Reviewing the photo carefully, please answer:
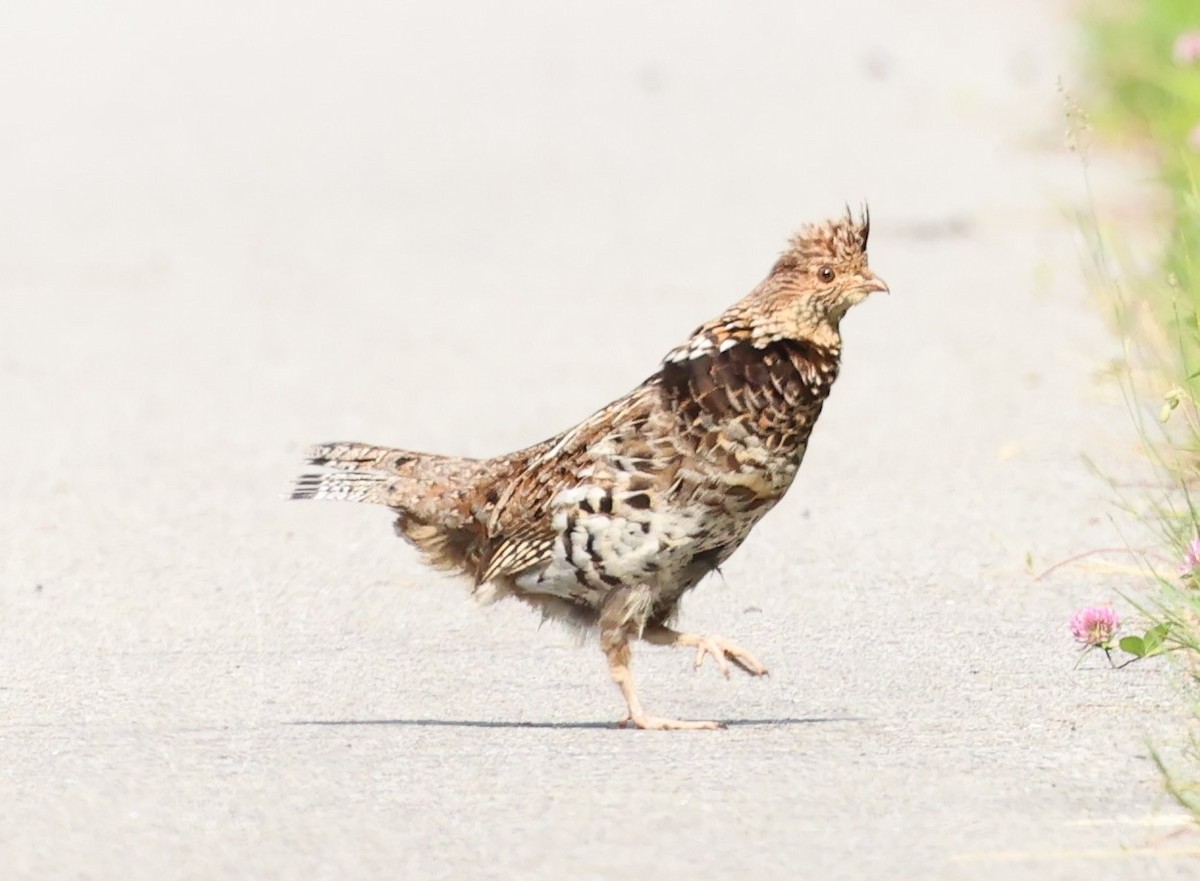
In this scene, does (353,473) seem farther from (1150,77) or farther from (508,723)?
(1150,77)

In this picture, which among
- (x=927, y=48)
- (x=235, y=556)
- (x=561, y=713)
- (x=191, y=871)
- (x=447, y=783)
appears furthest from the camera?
Result: (x=927, y=48)

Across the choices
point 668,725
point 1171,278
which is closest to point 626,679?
point 668,725

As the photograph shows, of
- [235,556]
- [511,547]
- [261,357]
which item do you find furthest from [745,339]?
[261,357]

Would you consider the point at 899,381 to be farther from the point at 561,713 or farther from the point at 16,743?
the point at 16,743

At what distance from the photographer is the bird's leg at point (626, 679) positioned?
633cm

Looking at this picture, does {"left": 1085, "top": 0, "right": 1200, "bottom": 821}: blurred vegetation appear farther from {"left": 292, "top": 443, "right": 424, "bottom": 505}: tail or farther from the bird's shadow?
{"left": 292, "top": 443, "right": 424, "bottom": 505}: tail

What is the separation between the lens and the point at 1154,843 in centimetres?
496

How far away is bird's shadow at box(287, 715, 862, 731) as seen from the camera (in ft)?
20.5

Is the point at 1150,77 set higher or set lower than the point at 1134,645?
lower

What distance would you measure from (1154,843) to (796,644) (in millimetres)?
2294

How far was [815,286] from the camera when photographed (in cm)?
636

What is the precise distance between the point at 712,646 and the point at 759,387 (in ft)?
2.42

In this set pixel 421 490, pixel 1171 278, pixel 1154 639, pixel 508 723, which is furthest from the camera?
pixel 421 490

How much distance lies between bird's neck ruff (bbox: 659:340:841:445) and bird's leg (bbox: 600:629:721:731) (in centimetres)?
60
